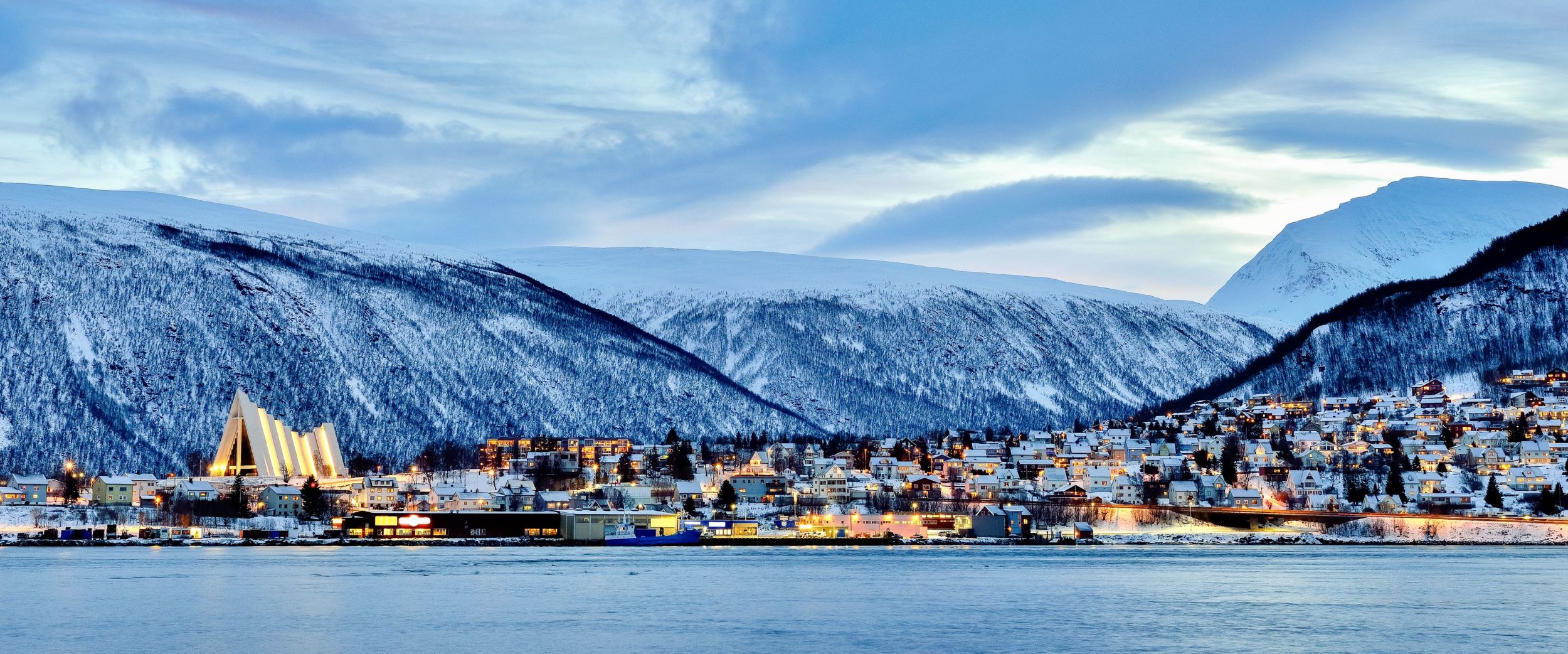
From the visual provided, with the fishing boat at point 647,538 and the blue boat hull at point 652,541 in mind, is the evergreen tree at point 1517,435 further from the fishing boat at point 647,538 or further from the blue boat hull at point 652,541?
the blue boat hull at point 652,541

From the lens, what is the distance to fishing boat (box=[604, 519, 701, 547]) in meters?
139

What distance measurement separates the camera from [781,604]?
246 ft

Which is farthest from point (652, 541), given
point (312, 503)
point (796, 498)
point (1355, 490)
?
point (1355, 490)

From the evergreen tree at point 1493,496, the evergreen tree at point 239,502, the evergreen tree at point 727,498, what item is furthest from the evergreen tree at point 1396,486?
the evergreen tree at point 239,502

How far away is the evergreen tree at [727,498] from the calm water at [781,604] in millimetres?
51847

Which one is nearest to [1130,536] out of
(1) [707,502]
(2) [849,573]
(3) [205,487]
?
(1) [707,502]

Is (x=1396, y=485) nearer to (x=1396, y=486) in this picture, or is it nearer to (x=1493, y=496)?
(x=1396, y=486)

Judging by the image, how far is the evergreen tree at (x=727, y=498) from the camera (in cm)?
16588

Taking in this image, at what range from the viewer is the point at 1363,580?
89625mm

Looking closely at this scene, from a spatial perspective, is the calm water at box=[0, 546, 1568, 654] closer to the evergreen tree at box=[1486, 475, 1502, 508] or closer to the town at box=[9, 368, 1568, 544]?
the town at box=[9, 368, 1568, 544]

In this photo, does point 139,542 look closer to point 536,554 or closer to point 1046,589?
point 536,554

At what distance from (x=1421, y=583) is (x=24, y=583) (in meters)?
63.8

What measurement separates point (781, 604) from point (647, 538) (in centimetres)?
6567

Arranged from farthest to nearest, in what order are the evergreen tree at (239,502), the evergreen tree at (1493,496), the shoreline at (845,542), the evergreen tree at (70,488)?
the evergreen tree at (70,488) < the evergreen tree at (239,502) < the evergreen tree at (1493,496) < the shoreline at (845,542)
